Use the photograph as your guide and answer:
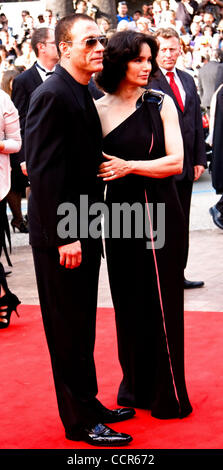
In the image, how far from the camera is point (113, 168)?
3.85 metres

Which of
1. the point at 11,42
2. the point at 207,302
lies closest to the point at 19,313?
the point at 207,302

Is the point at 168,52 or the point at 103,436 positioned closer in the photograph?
the point at 103,436

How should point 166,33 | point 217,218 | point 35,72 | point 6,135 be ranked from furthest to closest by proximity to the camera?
point 217,218
point 35,72
point 6,135
point 166,33

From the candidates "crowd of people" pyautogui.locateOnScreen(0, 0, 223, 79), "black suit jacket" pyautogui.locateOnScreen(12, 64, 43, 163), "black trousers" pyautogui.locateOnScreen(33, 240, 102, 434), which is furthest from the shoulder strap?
"crowd of people" pyautogui.locateOnScreen(0, 0, 223, 79)

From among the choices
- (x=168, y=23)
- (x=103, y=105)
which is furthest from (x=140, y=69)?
(x=168, y=23)

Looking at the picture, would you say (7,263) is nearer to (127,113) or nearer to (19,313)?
(19,313)

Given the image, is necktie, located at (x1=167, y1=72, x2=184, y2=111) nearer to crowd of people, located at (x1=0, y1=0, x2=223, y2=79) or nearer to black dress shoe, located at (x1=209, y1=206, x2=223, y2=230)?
black dress shoe, located at (x1=209, y1=206, x2=223, y2=230)

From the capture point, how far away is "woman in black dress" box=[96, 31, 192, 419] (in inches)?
159

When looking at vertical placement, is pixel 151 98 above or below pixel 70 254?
above

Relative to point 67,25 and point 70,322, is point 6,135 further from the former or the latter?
point 70,322

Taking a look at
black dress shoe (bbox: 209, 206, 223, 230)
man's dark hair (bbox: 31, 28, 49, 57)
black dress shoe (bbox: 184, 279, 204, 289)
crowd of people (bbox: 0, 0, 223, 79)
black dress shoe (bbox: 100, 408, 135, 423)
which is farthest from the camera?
crowd of people (bbox: 0, 0, 223, 79)

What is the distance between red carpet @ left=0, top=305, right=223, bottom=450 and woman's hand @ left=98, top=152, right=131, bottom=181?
1208 millimetres

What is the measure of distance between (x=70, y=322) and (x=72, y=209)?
52 centimetres
